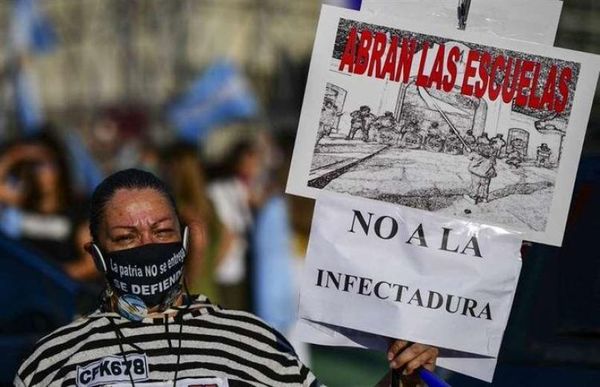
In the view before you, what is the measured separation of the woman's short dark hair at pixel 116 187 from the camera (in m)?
2.75

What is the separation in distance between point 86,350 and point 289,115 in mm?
3594

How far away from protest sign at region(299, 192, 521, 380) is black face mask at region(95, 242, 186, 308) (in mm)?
362

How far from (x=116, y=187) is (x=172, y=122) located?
3430 millimetres

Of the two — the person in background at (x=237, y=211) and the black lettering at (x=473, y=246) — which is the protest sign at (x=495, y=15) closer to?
the black lettering at (x=473, y=246)

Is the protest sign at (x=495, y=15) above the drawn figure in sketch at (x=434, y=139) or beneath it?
above

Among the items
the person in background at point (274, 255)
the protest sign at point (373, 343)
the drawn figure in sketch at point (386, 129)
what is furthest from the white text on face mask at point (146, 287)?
the person in background at point (274, 255)

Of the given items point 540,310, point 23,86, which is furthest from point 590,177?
point 23,86

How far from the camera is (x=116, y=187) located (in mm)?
2754

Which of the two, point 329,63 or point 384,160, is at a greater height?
point 329,63

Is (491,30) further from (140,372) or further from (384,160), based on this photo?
(140,372)

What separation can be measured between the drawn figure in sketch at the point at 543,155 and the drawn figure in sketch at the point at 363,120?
378 mm

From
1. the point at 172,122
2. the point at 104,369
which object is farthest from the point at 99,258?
the point at 172,122

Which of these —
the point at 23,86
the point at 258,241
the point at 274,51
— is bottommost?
the point at 258,241

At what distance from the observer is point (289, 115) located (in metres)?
6.14
